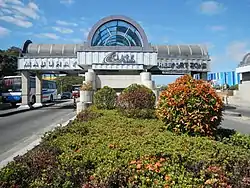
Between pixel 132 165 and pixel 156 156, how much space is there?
0.62 m

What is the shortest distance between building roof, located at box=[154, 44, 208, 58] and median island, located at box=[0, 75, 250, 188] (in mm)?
18253

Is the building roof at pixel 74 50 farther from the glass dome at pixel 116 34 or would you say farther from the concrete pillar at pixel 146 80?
the concrete pillar at pixel 146 80

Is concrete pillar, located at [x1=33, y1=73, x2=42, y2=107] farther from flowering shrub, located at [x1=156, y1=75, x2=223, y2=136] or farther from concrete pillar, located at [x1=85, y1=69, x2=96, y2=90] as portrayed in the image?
flowering shrub, located at [x1=156, y1=75, x2=223, y2=136]

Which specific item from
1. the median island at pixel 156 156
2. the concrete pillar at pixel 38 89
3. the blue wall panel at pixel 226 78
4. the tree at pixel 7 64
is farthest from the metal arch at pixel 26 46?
the blue wall panel at pixel 226 78

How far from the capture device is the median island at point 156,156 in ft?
11.9

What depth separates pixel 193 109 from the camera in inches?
274

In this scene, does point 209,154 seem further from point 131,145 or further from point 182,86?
point 182,86

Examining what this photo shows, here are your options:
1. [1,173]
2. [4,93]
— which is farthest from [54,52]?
[1,173]

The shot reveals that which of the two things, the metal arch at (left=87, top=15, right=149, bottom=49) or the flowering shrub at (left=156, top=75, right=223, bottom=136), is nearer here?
the flowering shrub at (left=156, top=75, right=223, bottom=136)

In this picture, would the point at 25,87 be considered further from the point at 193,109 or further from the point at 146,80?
the point at 193,109

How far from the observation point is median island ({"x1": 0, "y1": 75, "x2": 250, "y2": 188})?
362 cm

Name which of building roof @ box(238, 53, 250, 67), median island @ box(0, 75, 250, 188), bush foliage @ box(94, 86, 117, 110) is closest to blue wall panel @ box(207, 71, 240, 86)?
building roof @ box(238, 53, 250, 67)

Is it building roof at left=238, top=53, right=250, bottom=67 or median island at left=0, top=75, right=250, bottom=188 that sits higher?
building roof at left=238, top=53, right=250, bottom=67

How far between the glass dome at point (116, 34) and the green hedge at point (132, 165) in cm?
1634
